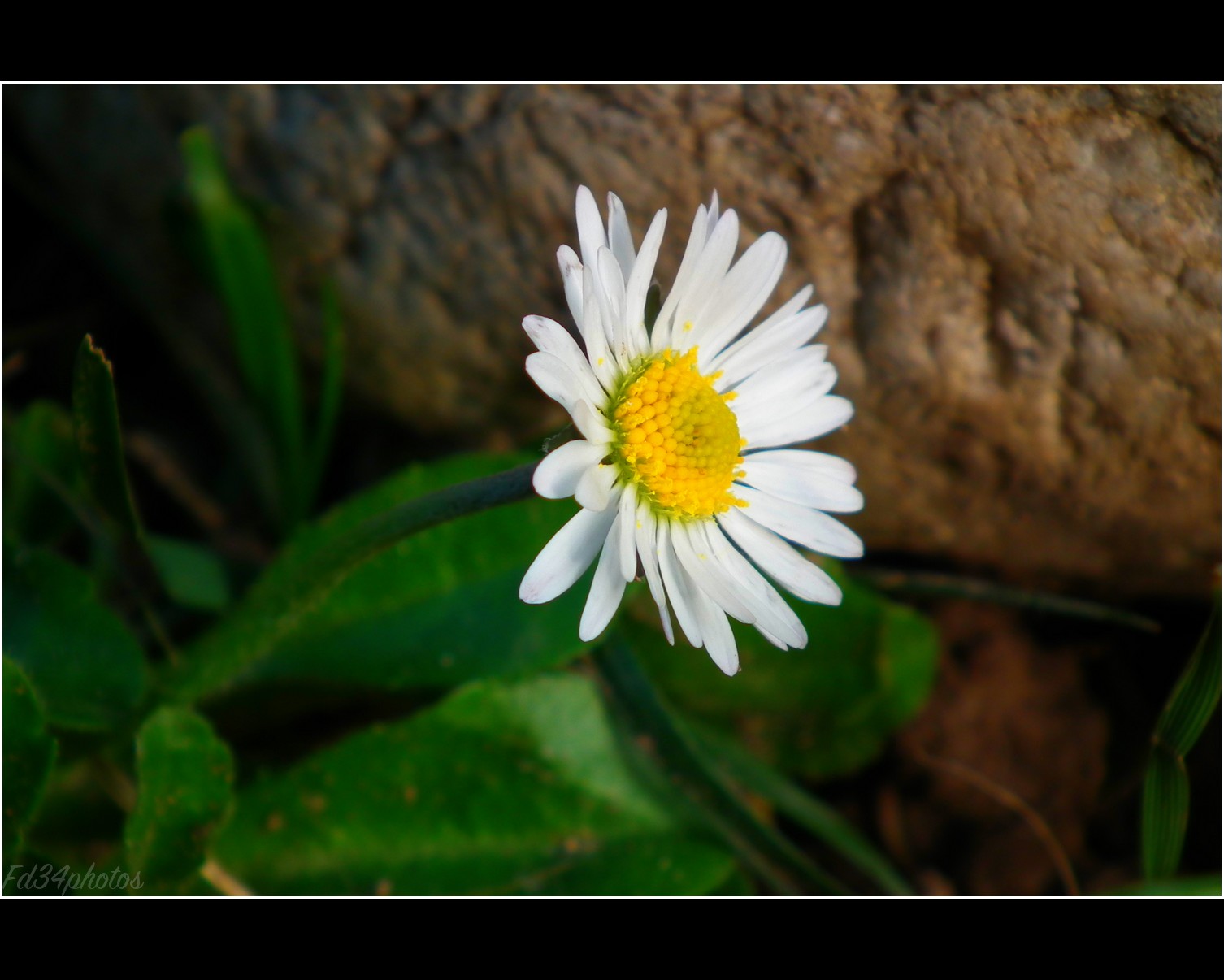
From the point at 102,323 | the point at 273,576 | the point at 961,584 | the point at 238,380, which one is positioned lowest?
the point at 961,584

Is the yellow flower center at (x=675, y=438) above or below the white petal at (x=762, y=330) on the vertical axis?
below

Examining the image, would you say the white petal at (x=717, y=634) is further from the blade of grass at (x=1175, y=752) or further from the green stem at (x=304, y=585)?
the blade of grass at (x=1175, y=752)

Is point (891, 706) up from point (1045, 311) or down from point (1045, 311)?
down

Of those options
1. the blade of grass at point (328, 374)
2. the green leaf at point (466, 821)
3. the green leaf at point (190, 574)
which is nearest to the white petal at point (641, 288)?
the green leaf at point (466, 821)

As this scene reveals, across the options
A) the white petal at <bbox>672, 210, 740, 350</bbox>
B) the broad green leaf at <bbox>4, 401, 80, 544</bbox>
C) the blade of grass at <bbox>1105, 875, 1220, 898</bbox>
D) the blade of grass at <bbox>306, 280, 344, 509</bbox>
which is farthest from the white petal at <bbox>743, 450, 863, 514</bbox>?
the broad green leaf at <bbox>4, 401, 80, 544</bbox>

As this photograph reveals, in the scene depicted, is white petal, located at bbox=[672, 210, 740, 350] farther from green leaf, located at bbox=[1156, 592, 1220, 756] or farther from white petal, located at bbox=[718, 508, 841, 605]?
green leaf, located at bbox=[1156, 592, 1220, 756]

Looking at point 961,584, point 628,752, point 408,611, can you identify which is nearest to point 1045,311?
point 961,584

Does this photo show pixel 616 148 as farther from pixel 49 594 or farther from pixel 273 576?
pixel 49 594
